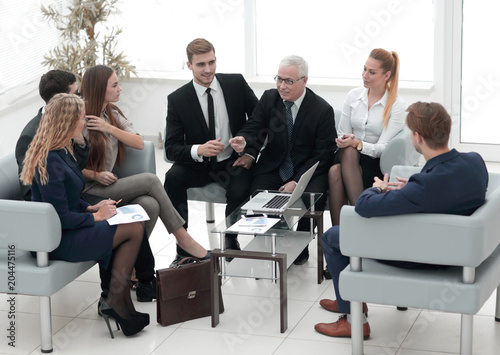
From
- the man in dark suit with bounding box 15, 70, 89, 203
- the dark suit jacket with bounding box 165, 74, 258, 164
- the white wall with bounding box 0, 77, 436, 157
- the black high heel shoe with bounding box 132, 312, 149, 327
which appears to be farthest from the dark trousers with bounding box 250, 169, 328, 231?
the white wall with bounding box 0, 77, 436, 157

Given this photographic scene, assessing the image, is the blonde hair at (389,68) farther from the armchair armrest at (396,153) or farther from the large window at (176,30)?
the large window at (176,30)

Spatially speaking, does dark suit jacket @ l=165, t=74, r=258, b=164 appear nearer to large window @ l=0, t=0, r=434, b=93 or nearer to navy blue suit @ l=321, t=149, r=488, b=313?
navy blue suit @ l=321, t=149, r=488, b=313

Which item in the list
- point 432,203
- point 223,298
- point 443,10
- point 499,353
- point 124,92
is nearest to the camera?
point 432,203

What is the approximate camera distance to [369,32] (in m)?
7.51

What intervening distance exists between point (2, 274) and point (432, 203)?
2119 mm

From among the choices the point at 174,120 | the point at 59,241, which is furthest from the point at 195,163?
the point at 59,241

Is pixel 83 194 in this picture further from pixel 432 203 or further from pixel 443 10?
pixel 443 10

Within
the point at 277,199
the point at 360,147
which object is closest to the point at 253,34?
the point at 360,147

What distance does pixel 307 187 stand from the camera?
508cm

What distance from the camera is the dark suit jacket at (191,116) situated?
5383 millimetres

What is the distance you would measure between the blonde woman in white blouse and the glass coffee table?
0.70 feet

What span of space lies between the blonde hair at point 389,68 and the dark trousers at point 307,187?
57cm

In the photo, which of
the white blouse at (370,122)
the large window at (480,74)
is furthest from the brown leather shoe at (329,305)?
the large window at (480,74)

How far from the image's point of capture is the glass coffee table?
Result: 4199mm
